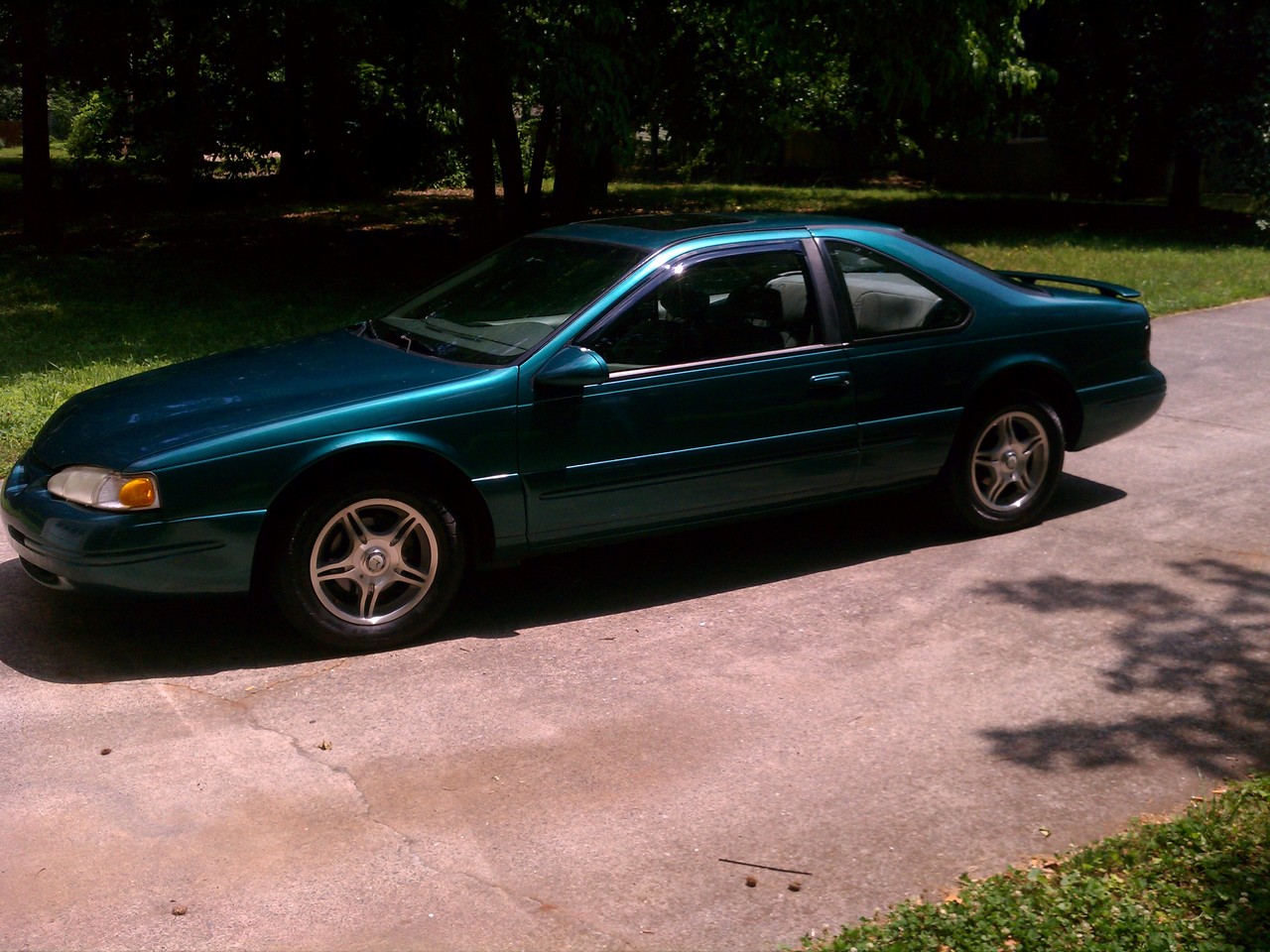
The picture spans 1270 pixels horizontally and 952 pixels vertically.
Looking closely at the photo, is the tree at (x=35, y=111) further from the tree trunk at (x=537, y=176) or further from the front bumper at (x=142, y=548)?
the front bumper at (x=142, y=548)

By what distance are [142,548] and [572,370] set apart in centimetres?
172

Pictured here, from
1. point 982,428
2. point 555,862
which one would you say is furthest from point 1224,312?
point 555,862

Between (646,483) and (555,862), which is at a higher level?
(646,483)

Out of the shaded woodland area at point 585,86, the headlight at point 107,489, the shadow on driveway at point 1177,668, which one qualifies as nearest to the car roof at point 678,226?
the shadow on driveway at point 1177,668

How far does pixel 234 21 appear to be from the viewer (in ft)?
51.4

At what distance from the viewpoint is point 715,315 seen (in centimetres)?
593

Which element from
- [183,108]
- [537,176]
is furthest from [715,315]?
[183,108]

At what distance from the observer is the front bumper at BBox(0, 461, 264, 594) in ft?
16.1

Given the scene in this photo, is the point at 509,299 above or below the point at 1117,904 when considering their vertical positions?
above

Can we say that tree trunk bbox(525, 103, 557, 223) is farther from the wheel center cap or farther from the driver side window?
the wheel center cap

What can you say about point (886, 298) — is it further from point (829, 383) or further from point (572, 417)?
point (572, 417)

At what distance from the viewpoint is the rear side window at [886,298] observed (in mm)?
6258

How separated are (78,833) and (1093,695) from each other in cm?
338

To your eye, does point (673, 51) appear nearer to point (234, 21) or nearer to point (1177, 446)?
point (234, 21)
